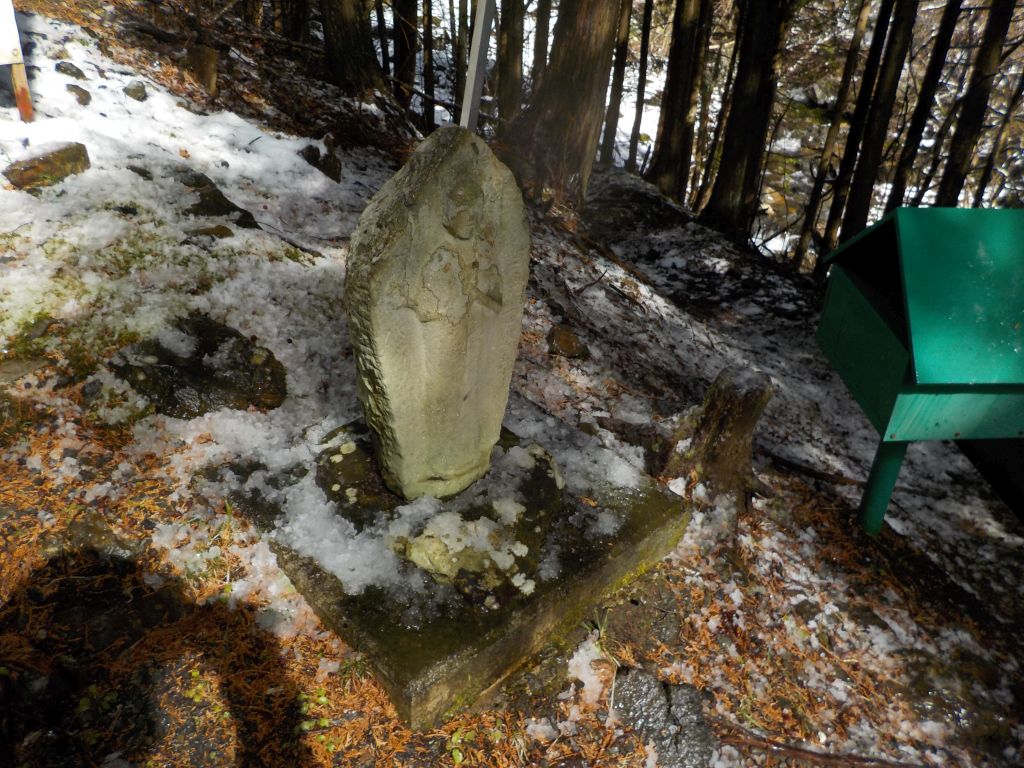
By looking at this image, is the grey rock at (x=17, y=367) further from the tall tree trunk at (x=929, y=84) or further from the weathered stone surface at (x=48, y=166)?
the tall tree trunk at (x=929, y=84)

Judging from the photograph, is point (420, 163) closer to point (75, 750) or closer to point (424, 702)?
point (424, 702)

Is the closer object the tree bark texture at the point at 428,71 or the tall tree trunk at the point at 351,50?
the tall tree trunk at the point at 351,50

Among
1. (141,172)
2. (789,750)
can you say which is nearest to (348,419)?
(141,172)

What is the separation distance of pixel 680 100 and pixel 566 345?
6729 mm

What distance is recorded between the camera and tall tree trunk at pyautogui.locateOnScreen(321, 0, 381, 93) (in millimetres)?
6086

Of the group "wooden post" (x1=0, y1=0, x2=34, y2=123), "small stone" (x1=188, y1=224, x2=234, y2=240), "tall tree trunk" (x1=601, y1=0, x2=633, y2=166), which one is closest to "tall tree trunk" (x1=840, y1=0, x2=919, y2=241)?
"tall tree trunk" (x1=601, y1=0, x2=633, y2=166)

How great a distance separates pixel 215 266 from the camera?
3.54m

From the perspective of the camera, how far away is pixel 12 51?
3447mm

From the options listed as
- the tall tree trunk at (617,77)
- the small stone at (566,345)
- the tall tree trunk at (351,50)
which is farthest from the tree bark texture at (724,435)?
the tall tree trunk at (617,77)

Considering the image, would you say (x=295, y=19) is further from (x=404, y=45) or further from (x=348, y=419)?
(x=348, y=419)

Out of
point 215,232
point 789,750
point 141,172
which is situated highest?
point 141,172

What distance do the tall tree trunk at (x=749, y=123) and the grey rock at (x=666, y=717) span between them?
6.75 metres

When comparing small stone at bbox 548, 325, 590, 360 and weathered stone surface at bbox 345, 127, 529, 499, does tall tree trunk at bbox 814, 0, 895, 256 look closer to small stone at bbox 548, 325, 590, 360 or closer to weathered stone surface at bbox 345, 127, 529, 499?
small stone at bbox 548, 325, 590, 360

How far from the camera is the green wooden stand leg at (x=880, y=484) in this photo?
3.25m
